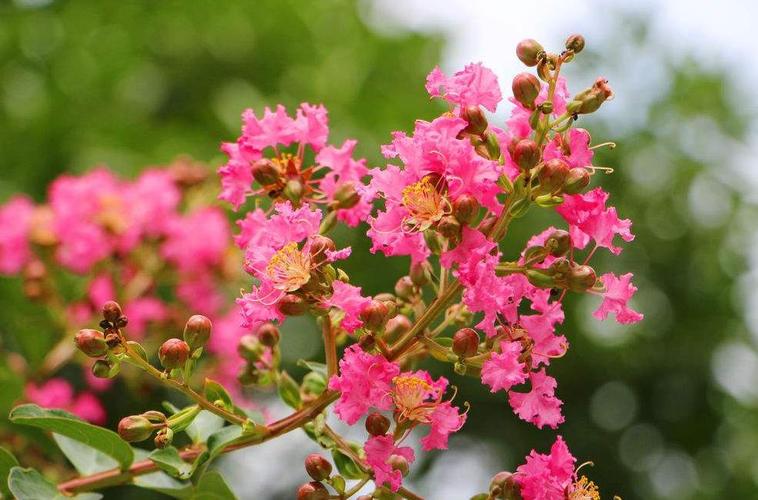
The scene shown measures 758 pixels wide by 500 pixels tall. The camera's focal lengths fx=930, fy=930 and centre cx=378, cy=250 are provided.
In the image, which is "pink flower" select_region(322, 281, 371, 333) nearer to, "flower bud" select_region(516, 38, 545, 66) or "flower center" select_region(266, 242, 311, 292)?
"flower center" select_region(266, 242, 311, 292)

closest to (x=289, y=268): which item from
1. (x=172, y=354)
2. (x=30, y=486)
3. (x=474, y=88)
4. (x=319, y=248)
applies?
(x=319, y=248)

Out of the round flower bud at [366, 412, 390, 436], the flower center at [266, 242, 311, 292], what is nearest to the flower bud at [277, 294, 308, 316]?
the flower center at [266, 242, 311, 292]

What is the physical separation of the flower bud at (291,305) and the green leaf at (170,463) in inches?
7.0

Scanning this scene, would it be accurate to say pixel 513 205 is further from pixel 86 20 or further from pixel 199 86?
pixel 86 20

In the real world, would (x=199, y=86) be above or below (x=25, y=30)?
below

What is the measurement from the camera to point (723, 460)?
4363 mm

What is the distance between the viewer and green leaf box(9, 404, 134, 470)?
34.5 inches

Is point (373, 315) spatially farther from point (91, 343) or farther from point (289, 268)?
point (91, 343)

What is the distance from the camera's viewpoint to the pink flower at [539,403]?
82cm

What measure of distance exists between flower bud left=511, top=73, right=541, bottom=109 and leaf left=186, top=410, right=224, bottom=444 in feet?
1.51

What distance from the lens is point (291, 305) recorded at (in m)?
0.81

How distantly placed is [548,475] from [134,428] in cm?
37

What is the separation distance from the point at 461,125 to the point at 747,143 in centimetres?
457

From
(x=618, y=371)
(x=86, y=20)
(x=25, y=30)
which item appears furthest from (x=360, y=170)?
(x=86, y=20)
